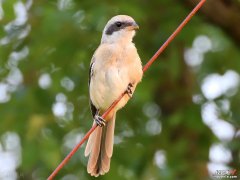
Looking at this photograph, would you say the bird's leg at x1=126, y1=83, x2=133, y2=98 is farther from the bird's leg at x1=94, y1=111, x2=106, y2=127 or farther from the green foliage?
the green foliage

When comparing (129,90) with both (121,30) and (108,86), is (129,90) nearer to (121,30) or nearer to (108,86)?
(108,86)

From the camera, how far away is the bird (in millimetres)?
3785

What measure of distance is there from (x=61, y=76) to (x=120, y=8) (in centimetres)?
89

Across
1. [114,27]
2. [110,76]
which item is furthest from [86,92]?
[110,76]

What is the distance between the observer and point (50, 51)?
5285 millimetres

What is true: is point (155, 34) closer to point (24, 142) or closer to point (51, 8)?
point (51, 8)

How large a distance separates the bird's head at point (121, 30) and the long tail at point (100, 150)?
2.16 feet

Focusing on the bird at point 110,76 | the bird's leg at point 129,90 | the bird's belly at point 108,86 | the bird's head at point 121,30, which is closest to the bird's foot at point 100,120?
the bird at point 110,76

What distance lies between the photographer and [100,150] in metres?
3.93

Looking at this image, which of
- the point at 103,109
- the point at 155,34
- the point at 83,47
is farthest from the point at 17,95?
the point at 155,34

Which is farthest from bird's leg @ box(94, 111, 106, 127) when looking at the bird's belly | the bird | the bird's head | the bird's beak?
the bird's beak

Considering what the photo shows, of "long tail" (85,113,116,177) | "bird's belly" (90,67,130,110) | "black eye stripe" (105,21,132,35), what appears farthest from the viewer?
"black eye stripe" (105,21,132,35)

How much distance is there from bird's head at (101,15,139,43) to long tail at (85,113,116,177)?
0.66 meters

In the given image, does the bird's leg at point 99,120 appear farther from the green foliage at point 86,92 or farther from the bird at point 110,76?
the green foliage at point 86,92
